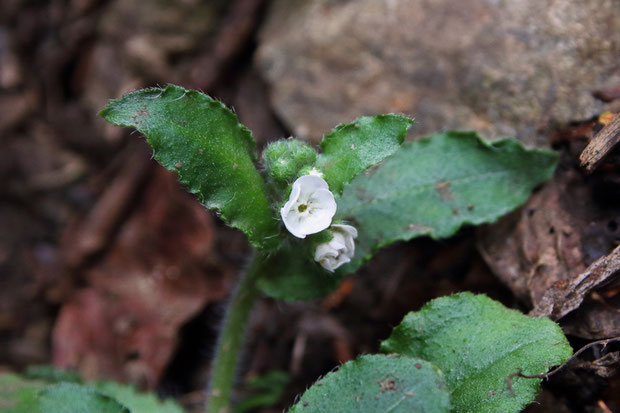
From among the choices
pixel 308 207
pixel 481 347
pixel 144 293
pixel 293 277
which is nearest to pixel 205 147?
pixel 308 207

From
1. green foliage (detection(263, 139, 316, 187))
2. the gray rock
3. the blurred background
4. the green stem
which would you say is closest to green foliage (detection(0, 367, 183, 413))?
the green stem

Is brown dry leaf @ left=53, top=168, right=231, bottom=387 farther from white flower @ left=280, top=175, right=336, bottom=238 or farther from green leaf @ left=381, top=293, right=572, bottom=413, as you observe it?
green leaf @ left=381, top=293, right=572, bottom=413

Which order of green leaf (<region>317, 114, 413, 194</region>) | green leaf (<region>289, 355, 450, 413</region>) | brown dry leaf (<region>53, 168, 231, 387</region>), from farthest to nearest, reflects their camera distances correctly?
brown dry leaf (<region>53, 168, 231, 387</region>) < green leaf (<region>317, 114, 413, 194</region>) < green leaf (<region>289, 355, 450, 413</region>)

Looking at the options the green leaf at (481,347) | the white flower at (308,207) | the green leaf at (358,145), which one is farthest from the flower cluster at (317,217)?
the green leaf at (481,347)

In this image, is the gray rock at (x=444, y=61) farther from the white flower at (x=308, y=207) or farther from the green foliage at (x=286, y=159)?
the white flower at (x=308, y=207)

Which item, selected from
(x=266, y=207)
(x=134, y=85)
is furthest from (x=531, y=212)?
(x=134, y=85)

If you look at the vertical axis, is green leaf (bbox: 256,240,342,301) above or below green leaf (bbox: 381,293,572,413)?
above
